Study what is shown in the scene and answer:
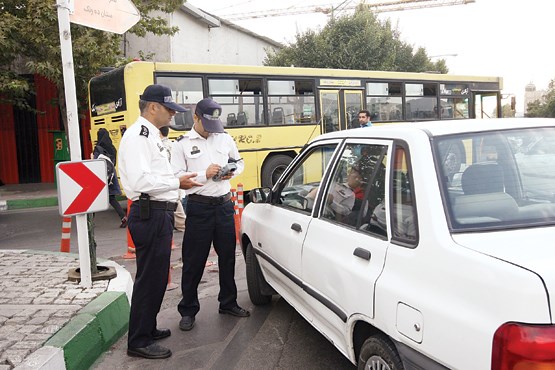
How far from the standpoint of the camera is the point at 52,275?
476 centimetres

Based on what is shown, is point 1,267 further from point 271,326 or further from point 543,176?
point 543,176

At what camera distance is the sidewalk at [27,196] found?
11.4 m

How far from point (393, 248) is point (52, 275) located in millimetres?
3876

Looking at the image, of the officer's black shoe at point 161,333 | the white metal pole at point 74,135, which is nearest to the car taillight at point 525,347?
the officer's black shoe at point 161,333

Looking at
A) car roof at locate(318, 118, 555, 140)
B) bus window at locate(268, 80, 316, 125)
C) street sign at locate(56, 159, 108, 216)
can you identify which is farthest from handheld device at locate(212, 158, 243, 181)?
bus window at locate(268, 80, 316, 125)

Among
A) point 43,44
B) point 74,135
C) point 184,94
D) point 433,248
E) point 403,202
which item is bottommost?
point 433,248

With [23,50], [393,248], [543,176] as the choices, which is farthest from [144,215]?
[23,50]

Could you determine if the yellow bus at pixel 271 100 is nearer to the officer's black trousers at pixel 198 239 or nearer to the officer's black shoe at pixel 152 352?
the officer's black trousers at pixel 198 239

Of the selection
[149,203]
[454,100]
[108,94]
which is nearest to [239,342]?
[149,203]

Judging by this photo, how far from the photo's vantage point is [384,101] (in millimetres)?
11477

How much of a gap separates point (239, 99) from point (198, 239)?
20.4 feet

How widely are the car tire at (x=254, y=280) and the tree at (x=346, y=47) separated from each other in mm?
19877

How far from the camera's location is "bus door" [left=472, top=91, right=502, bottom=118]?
13.2 meters

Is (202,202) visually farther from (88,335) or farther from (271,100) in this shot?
(271,100)
